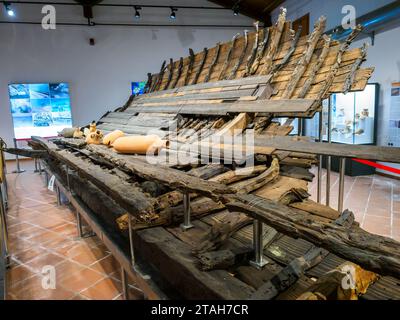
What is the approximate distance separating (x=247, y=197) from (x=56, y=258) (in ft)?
9.51

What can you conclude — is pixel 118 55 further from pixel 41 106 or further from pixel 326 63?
pixel 326 63

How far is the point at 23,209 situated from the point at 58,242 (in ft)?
6.26

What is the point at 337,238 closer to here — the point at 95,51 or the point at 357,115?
the point at 357,115

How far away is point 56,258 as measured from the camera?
3.58 meters

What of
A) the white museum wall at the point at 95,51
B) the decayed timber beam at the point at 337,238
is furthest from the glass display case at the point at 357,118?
the white museum wall at the point at 95,51

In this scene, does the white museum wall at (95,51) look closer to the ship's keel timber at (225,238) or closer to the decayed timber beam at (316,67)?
the decayed timber beam at (316,67)

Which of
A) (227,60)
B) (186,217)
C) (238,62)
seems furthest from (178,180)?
(227,60)

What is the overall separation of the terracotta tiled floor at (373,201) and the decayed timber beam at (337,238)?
11.1 ft

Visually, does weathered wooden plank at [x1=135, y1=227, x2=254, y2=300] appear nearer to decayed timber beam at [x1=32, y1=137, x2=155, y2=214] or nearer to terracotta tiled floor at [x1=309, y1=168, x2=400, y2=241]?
decayed timber beam at [x1=32, y1=137, x2=155, y2=214]

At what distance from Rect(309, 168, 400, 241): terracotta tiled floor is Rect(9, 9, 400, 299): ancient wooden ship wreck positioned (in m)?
2.38

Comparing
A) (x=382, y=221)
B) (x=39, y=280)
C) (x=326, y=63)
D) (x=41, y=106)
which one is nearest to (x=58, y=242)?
(x=39, y=280)

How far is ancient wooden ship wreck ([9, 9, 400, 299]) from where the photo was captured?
54.0 inches

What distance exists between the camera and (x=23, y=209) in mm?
5430
